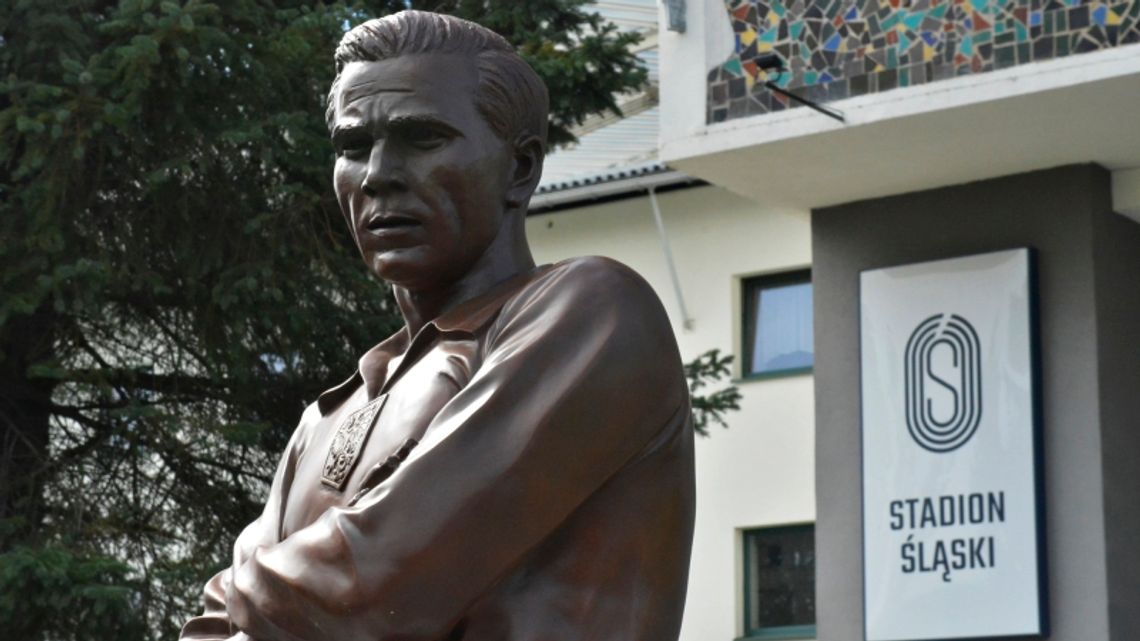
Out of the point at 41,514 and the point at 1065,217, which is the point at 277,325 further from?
the point at 1065,217

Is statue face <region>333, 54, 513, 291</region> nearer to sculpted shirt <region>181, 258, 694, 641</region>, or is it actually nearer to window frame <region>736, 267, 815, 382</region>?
sculpted shirt <region>181, 258, 694, 641</region>

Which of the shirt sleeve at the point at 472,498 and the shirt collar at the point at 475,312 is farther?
the shirt collar at the point at 475,312

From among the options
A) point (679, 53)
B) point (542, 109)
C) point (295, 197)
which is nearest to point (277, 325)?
point (295, 197)

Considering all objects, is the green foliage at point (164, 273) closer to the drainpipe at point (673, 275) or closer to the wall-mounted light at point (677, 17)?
the wall-mounted light at point (677, 17)

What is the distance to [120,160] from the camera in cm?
1371

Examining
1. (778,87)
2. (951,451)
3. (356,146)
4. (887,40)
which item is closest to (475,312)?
(356,146)

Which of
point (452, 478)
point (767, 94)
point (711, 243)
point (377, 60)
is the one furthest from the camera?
point (711, 243)

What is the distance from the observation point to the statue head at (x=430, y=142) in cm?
408

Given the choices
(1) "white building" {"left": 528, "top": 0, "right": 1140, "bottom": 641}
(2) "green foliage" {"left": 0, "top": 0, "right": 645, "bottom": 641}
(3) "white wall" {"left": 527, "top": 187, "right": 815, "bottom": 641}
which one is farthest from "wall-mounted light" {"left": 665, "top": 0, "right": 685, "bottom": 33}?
(3) "white wall" {"left": 527, "top": 187, "right": 815, "bottom": 641}

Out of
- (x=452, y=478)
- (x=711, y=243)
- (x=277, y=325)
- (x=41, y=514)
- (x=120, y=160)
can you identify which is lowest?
(x=452, y=478)

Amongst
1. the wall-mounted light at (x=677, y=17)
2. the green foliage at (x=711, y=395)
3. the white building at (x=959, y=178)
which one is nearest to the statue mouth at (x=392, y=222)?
the white building at (x=959, y=178)

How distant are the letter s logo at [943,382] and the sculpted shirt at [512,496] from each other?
11.2 metres

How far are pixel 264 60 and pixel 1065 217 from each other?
4764 mm

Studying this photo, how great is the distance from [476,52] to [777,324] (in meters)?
22.4
